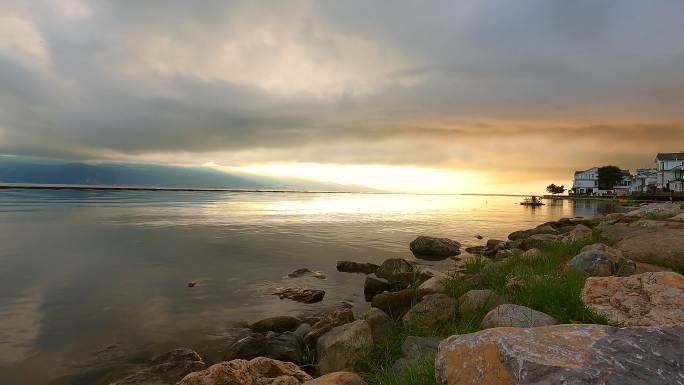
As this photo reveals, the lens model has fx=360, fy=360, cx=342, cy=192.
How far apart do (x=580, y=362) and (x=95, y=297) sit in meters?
16.6

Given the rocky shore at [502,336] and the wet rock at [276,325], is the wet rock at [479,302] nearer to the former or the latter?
the rocky shore at [502,336]

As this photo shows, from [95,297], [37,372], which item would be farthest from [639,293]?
[95,297]

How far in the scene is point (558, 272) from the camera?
9414 mm

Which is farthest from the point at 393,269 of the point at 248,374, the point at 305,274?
the point at 248,374

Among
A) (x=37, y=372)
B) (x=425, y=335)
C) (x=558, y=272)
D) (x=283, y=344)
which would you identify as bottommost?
(x=37, y=372)

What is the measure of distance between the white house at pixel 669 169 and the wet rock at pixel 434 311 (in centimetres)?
11373

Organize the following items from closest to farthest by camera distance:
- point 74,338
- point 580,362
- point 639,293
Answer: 1. point 580,362
2. point 639,293
3. point 74,338

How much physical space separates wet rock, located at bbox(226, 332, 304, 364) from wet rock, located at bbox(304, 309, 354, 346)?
0.31 meters

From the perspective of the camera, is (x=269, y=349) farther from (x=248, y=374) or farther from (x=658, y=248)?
(x=658, y=248)

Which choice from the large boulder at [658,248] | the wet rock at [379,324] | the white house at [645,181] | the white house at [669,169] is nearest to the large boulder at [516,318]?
the wet rock at [379,324]

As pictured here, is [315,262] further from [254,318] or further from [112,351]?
[112,351]

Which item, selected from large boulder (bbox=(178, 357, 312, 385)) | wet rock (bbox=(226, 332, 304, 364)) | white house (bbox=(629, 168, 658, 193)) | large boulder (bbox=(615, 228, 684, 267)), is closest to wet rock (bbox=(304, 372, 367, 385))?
large boulder (bbox=(178, 357, 312, 385))

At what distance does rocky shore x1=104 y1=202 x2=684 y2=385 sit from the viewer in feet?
10.5

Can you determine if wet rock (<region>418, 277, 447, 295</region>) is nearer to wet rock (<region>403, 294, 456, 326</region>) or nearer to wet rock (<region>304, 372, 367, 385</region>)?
wet rock (<region>403, 294, 456, 326</region>)
